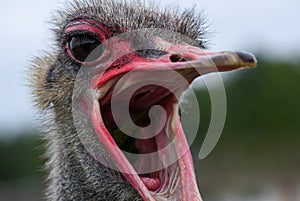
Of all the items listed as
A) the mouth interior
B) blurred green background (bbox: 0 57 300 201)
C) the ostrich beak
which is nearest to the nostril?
the ostrich beak

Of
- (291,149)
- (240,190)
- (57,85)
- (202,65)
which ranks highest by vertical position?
(202,65)

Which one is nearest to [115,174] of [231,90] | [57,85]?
[57,85]

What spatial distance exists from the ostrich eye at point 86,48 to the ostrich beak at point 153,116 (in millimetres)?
125

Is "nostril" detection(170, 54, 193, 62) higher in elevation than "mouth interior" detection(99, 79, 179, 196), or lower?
higher

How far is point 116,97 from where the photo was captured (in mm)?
3711

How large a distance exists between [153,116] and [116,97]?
272 millimetres

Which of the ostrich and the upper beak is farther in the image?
the ostrich

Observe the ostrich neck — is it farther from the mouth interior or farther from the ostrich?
the mouth interior

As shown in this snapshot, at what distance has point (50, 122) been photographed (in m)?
4.18

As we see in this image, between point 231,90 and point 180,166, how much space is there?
22.3m

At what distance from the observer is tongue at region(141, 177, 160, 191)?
357cm

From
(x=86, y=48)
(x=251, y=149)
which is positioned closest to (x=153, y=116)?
(x=86, y=48)

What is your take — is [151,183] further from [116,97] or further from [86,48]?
[86,48]

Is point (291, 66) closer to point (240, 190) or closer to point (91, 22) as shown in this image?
point (240, 190)
